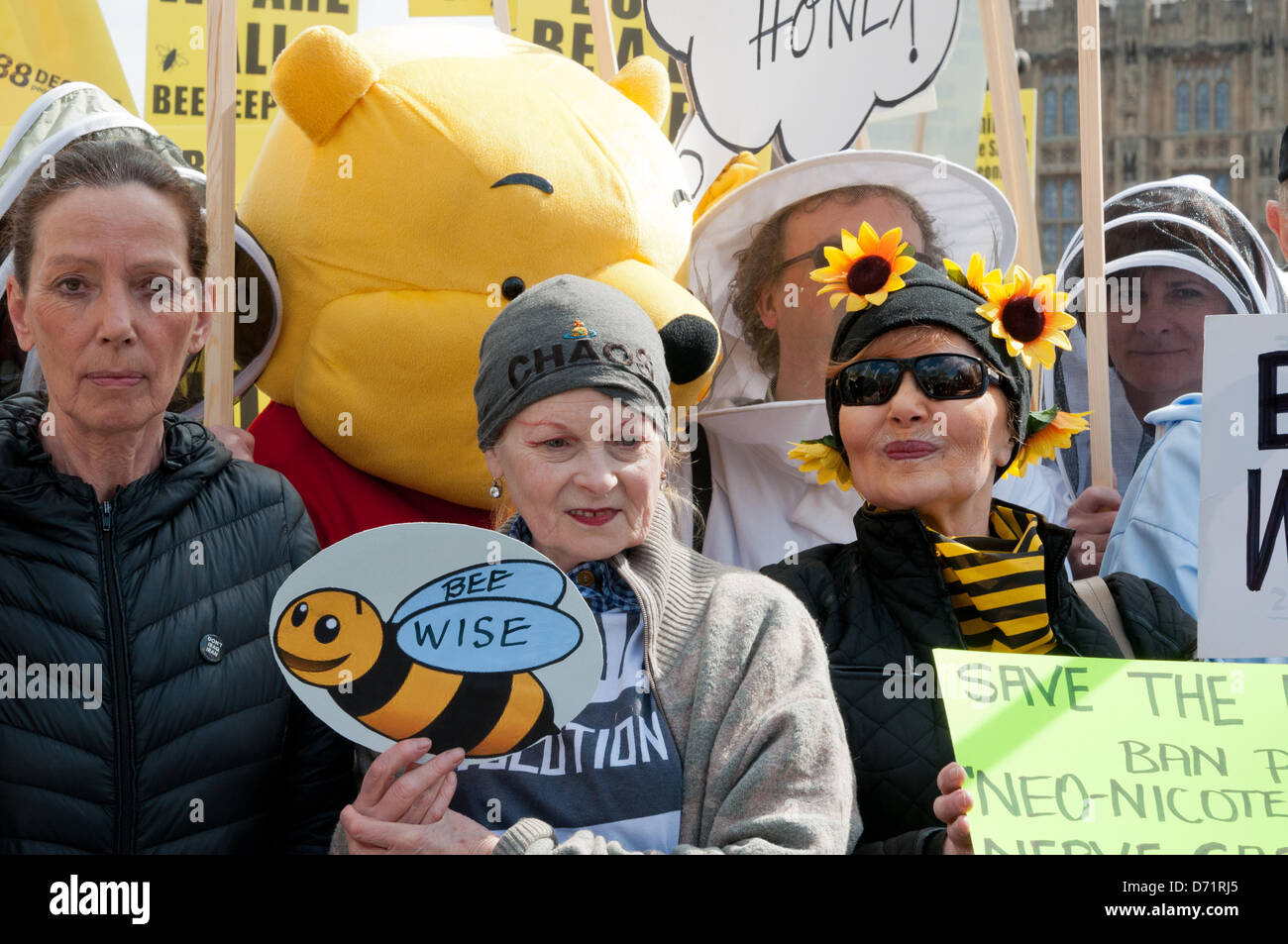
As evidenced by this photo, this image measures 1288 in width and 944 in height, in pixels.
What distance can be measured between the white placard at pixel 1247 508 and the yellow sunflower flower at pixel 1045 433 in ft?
1.58

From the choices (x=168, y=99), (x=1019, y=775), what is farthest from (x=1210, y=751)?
(x=168, y=99)

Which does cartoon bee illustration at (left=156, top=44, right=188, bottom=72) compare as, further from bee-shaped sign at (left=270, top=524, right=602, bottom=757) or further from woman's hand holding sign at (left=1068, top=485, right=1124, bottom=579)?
bee-shaped sign at (left=270, top=524, right=602, bottom=757)

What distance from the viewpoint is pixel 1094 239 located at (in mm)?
3023

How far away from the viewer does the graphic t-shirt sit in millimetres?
1735

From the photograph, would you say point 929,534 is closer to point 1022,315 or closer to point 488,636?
point 1022,315

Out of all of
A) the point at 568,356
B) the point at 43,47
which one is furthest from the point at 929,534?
the point at 43,47

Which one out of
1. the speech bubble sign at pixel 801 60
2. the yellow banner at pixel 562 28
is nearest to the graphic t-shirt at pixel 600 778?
the speech bubble sign at pixel 801 60

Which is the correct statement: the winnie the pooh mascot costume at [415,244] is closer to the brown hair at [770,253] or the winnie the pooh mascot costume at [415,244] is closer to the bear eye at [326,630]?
the brown hair at [770,253]

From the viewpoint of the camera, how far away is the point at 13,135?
268cm

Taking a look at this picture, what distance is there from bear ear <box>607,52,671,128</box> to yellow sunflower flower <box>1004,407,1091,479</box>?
3.66 ft
